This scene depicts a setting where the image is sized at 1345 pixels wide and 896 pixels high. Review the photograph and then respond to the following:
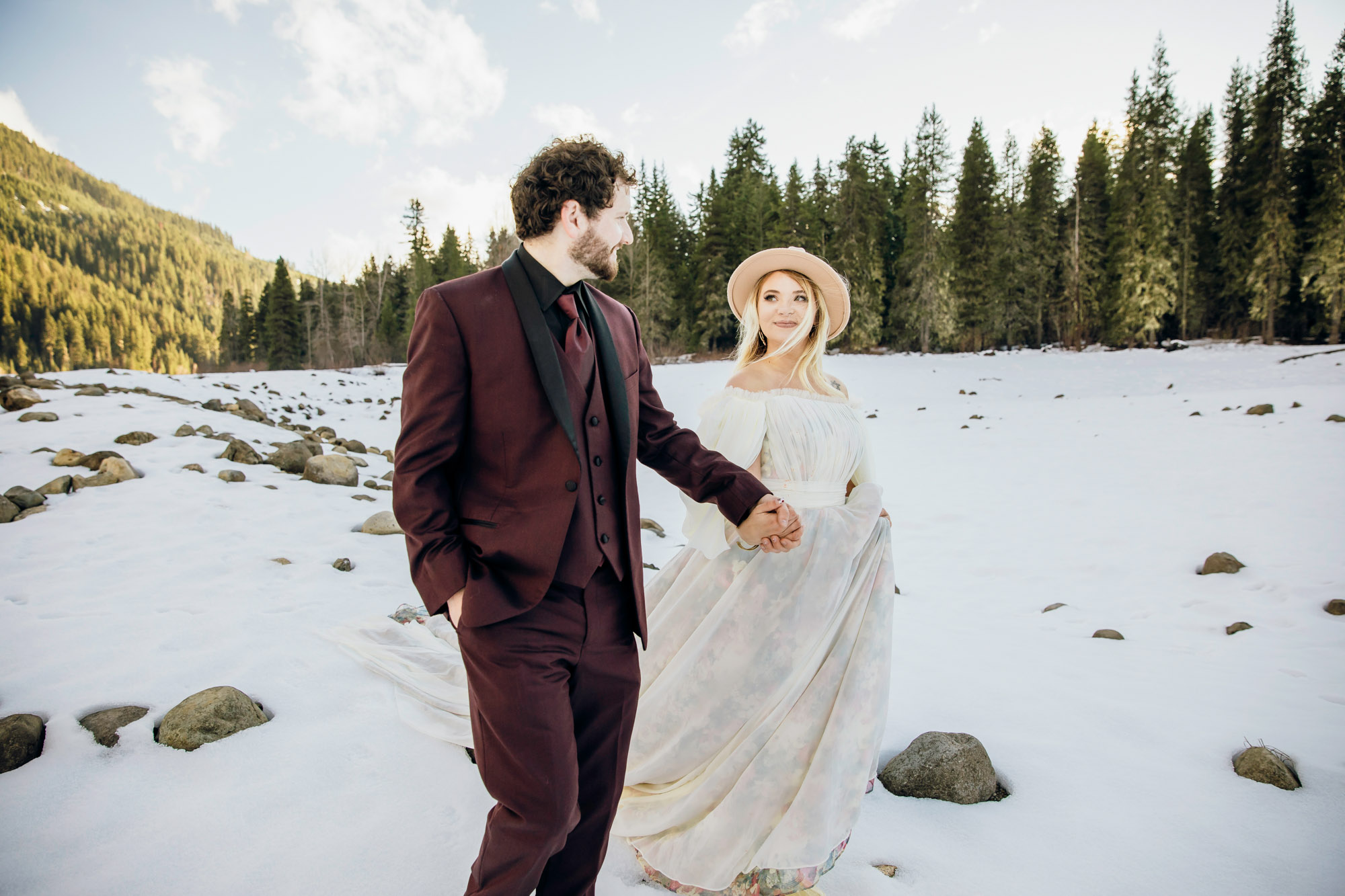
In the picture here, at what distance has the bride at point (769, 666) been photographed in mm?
2254

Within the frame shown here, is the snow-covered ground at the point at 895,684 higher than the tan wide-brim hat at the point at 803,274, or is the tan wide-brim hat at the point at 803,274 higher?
the tan wide-brim hat at the point at 803,274

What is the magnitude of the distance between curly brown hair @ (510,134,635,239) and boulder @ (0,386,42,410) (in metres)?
10.7

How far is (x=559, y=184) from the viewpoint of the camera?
5.82 ft

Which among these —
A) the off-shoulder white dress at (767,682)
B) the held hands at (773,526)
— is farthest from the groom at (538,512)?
the off-shoulder white dress at (767,682)

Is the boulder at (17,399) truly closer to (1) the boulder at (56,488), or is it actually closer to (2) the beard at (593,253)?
(1) the boulder at (56,488)

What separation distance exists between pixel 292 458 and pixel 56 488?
7.06 feet

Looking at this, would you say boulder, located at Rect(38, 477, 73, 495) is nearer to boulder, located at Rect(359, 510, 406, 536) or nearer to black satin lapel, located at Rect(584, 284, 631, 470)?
boulder, located at Rect(359, 510, 406, 536)

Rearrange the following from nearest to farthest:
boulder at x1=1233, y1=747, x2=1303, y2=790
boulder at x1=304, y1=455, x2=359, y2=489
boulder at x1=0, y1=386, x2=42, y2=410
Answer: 1. boulder at x1=1233, y1=747, x2=1303, y2=790
2. boulder at x1=304, y1=455, x2=359, y2=489
3. boulder at x1=0, y1=386, x2=42, y2=410

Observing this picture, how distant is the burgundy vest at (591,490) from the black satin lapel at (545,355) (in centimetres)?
3

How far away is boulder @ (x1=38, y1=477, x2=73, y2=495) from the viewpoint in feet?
18.9

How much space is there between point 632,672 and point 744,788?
30.0 inches

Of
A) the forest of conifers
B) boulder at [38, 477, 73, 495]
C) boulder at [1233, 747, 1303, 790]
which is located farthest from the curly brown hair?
the forest of conifers

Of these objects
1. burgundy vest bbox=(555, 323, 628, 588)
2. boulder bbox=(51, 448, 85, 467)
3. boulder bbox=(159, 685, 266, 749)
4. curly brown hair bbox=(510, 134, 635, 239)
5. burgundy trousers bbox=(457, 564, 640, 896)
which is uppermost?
curly brown hair bbox=(510, 134, 635, 239)

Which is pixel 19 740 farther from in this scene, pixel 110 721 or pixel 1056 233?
pixel 1056 233
